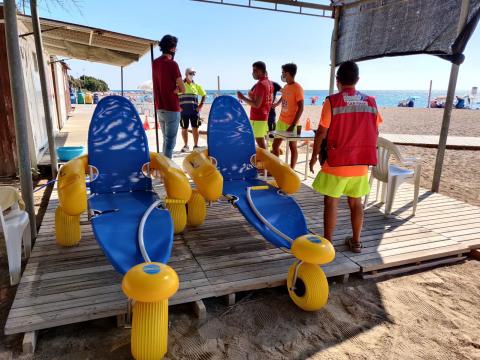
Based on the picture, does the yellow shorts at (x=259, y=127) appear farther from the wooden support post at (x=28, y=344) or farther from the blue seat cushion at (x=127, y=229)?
the wooden support post at (x=28, y=344)

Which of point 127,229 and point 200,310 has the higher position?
point 127,229

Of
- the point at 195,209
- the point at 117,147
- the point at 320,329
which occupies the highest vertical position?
the point at 117,147

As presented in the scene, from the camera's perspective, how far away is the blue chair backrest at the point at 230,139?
11.6ft

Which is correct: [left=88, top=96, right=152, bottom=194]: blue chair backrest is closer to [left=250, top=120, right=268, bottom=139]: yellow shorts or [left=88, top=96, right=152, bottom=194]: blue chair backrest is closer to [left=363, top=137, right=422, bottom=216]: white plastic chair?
[left=250, top=120, right=268, bottom=139]: yellow shorts

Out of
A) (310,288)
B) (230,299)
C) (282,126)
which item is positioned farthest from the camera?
(282,126)

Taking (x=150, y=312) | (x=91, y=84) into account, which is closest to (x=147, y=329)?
(x=150, y=312)

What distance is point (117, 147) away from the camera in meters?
3.09

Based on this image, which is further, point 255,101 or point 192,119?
point 192,119

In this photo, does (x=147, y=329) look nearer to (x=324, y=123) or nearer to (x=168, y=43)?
(x=324, y=123)

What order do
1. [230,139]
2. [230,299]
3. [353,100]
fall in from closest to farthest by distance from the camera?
[230,299] < [353,100] < [230,139]

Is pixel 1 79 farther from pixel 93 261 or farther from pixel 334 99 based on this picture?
pixel 334 99

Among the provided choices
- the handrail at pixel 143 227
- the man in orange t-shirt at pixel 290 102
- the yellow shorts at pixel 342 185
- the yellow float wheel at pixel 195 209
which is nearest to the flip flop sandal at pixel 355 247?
the yellow shorts at pixel 342 185

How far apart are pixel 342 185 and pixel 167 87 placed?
8.60 feet

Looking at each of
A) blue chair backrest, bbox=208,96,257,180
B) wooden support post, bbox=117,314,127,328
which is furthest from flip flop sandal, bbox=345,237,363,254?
wooden support post, bbox=117,314,127,328
